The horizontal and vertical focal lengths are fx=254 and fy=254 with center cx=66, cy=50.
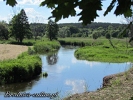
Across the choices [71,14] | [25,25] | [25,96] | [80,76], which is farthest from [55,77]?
[25,25]

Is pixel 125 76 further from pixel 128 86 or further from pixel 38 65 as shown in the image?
pixel 38 65

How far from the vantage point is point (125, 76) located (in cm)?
1128

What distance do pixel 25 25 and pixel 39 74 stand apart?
39663mm

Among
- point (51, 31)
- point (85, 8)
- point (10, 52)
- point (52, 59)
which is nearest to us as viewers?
point (85, 8)

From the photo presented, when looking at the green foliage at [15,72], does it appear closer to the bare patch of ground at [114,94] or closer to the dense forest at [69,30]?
the bare patch of ground at [114,94]

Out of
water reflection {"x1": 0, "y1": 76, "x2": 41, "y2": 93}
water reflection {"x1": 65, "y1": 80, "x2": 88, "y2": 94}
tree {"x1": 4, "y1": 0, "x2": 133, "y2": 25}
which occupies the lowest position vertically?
water reflection {"x1": 0, "y1": 76, "x2": 41, "y2": 93}

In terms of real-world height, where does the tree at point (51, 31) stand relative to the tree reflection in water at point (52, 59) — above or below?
above

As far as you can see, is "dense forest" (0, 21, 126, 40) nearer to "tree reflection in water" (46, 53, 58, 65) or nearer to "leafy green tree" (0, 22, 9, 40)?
"leafy green tree" (0, 22, 9, 40)

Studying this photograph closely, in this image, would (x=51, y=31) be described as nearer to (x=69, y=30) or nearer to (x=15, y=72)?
(x=69, y=30)

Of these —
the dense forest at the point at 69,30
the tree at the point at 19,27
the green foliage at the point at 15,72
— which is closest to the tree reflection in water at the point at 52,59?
the green foliage at the point at 15,72

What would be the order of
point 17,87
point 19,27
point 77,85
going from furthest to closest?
point 19,27
point 17,87
point 77,85

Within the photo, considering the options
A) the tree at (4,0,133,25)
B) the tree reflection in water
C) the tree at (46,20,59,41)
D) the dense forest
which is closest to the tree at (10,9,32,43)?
the dense forest

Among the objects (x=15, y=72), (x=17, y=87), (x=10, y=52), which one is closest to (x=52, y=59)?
(x=10, y=52)

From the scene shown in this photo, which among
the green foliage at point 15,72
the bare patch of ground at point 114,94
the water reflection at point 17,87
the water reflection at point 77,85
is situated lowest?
the water reflection at point 17,87
